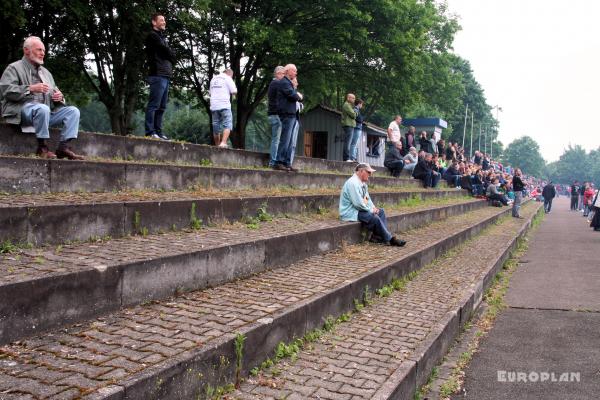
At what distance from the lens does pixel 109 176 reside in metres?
5.81

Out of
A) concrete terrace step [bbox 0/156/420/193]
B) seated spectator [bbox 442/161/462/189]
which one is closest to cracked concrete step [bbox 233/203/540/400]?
concrete terrace step [bbox 0/156/420/193]

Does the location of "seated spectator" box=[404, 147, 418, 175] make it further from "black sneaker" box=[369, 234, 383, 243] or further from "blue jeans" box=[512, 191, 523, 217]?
"black sneaker" box=[369, 234, 383, 243]

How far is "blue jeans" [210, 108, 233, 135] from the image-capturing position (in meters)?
10.2

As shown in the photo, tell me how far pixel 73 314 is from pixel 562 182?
156 metres

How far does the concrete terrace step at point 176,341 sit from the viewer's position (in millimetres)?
2543

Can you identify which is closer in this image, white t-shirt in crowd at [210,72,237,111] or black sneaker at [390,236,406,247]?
black sneaker at [390,236,406,247]

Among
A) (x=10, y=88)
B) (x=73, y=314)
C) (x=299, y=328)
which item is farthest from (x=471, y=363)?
(x=10, y=88)

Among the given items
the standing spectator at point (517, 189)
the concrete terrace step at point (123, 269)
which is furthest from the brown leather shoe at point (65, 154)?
Result: the standing spectator at point (517, 189)

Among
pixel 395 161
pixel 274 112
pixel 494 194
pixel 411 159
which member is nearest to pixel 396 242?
pixel 274 112

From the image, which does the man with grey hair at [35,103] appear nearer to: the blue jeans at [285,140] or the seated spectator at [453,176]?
the blue jeans at [285,140]

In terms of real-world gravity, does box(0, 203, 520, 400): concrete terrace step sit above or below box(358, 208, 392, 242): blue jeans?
below

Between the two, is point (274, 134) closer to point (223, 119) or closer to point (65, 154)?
point (223, 119)

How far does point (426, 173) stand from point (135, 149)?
1429cm

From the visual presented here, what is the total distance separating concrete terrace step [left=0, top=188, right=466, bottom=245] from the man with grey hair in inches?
36.3
